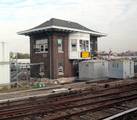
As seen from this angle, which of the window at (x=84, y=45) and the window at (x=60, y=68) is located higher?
the window at (x=84, y=45)

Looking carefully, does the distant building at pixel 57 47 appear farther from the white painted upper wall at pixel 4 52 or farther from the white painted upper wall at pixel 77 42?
the white painted upper wall at pixel 4 52

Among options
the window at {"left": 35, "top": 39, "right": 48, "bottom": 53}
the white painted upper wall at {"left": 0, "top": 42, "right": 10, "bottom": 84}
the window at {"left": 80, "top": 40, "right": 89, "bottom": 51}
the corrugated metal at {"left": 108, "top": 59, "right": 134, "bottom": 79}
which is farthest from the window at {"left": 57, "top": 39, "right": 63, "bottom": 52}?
the white painted upper wall at {"left": 0, "top": 42, "right": 10, "bottom": 84}

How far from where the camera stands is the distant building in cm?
3253

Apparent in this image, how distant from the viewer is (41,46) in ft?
113

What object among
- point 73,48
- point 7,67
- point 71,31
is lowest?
point 7,67

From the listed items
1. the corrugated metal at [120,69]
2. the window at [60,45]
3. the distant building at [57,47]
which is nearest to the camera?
the corrugated metal at [120,69]

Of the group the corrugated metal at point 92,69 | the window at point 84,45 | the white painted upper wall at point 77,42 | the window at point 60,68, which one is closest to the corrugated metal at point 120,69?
the corrugated metal at point 92,69

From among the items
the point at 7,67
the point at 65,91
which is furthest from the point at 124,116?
the point at 7,67

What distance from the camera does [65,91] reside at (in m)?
20.3

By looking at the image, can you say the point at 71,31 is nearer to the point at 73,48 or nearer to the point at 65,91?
the point at 73,48

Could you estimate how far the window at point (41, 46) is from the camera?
110 ft

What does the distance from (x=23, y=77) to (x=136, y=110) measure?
24630 mm

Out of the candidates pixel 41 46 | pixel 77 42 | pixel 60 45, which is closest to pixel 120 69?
pixel 77 42

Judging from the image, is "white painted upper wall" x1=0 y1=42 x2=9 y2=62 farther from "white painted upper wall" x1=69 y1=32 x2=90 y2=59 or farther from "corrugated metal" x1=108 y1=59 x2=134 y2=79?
"corrugated metal" x1=108 y1=59 x2=134 y2=79
